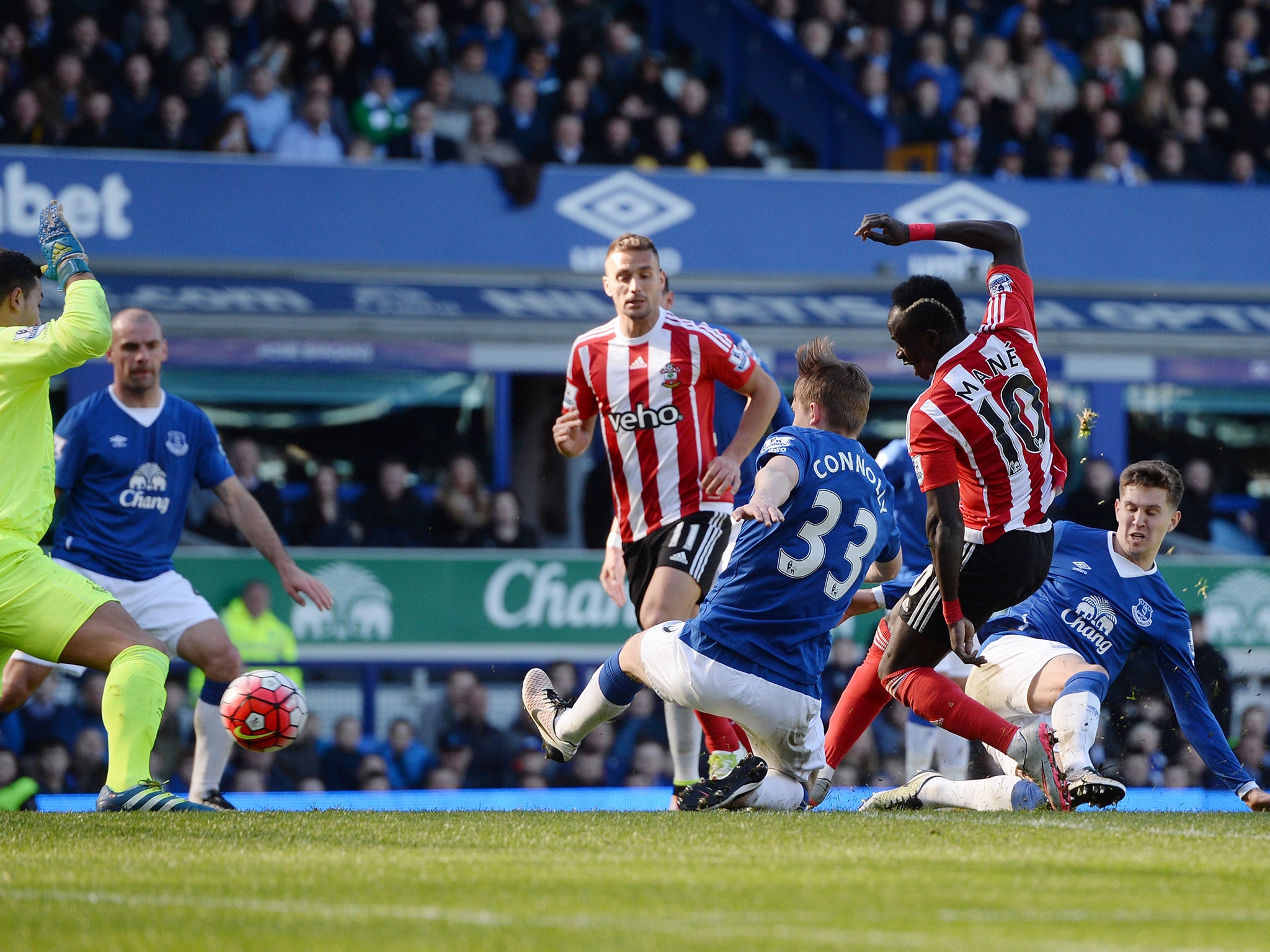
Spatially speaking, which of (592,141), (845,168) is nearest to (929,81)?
(845,168)

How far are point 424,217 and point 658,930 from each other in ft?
31.6

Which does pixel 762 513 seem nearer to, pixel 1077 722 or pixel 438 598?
pixel 1077 722

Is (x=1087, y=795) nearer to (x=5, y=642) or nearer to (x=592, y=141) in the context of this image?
(x=5, y=642)

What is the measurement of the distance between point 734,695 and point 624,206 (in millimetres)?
7783

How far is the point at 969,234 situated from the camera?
5.98 m

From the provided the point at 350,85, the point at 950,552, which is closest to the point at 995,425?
the point at 950,552

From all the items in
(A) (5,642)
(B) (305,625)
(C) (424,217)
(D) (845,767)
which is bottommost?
(D) (845,767)

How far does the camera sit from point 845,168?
15.4 meters

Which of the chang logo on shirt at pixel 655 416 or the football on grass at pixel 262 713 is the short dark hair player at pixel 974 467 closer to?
the chang logo on shirt at pixel 655 416

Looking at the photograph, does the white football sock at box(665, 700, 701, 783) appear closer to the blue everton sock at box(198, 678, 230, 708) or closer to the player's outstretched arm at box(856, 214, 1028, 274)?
the blue everton sock at box(198, 678, 230, 708)

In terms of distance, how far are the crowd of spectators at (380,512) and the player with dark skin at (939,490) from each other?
17.3ft

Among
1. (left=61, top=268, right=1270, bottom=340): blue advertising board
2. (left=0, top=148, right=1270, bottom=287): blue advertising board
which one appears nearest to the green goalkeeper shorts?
(left=61, top=268, right=1270, bottom=340): blue advertising board

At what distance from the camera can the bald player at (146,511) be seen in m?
7.02

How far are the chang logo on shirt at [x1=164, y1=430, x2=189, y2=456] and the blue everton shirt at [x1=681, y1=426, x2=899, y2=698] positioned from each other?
263 cm
